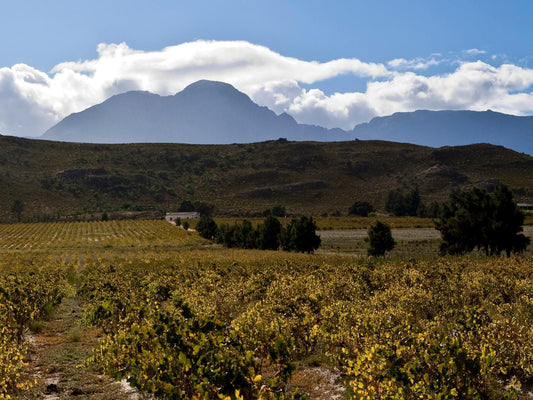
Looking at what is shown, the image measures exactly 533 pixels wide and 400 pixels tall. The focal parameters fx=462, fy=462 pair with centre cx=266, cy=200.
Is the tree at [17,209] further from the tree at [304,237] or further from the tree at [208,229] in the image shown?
the tree at [304,237]

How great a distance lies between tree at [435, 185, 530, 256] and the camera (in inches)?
1774

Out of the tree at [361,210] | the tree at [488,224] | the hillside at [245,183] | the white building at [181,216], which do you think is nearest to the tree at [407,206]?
the tree at [361,210]

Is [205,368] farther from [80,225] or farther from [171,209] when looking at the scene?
[171,209]

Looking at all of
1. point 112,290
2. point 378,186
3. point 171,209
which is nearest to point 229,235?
point 112,290

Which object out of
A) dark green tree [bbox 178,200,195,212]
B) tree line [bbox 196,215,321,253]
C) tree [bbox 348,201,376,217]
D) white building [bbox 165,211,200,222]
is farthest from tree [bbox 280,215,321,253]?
dark green tree [bbox 178,200,195,212]

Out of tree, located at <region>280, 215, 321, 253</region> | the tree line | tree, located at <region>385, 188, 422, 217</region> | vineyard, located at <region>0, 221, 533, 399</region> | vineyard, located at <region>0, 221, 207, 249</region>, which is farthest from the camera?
tree, located at <region>385, 188, 422, 217</region>

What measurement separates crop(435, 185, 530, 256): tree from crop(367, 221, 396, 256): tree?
6.38 meters

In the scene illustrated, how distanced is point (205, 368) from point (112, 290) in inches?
508

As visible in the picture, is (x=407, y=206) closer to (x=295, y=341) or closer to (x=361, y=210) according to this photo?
(x=361, y=210)

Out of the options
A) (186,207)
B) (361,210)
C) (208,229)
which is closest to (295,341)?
(208,229)

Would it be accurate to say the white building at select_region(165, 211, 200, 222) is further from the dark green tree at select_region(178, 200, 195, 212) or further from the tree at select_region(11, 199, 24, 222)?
the tree at select_region(11, 199, 24, 222)

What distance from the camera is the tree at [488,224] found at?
45062 mm

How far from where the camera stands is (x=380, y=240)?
179 feet

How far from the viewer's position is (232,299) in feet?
52.1
